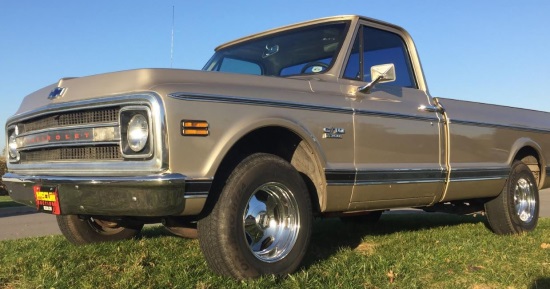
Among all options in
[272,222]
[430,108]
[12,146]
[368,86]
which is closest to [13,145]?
[12,146]

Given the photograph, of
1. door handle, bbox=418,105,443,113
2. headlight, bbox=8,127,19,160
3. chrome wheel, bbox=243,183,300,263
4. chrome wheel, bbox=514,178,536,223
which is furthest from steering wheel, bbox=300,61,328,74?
chrome wheel, bbox=514,178,536,223

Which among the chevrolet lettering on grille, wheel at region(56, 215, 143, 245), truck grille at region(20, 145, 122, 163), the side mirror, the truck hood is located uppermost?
the side mirror

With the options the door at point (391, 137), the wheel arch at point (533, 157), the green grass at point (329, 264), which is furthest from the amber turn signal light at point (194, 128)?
the wheel arch at point (533, 157)

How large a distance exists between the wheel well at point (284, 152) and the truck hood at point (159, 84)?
12.5 inches

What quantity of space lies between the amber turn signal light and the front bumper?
265mm

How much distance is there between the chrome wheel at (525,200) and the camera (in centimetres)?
605

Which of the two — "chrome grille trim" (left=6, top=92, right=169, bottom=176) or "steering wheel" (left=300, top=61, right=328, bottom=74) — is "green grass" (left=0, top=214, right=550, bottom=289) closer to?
"chrome grille trim" (left=6, top=92, right=169, bottom=176)

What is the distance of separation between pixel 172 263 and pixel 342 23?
251 centimetres

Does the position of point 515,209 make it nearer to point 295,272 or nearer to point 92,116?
point 295,272

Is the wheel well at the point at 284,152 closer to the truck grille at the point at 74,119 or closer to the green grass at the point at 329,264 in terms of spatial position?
the green grass at the point at 329,264

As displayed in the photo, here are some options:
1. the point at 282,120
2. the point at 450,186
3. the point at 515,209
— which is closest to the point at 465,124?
the point at 450,186

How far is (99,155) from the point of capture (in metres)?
3.29

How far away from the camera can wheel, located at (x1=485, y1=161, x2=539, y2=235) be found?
226 inches

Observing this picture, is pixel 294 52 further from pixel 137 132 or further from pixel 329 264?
pixel 137 132
